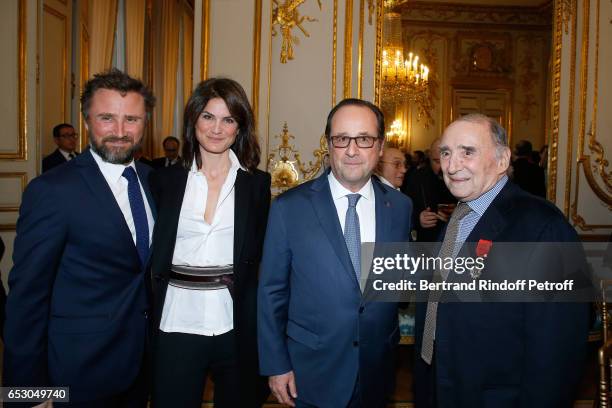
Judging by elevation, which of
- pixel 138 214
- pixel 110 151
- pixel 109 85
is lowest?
pixel 138 214

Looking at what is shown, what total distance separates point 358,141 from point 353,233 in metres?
0.30

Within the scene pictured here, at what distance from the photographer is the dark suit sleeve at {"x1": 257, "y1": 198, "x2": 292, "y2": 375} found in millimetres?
1708

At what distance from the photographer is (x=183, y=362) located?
70.1 inches

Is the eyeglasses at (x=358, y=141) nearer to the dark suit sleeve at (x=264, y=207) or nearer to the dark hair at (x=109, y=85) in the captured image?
the dark suit sleeve at (x=264, y=207)

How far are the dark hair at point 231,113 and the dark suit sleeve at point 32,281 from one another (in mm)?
542

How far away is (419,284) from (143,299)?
91cm

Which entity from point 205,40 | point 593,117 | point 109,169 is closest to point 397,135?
point 593,117

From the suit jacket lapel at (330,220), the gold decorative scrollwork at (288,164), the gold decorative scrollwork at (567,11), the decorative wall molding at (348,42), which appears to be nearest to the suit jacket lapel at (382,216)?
the suit jacket lapel at (330,220)

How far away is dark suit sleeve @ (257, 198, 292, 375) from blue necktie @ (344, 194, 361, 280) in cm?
20

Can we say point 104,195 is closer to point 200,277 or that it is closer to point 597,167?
point 200,277

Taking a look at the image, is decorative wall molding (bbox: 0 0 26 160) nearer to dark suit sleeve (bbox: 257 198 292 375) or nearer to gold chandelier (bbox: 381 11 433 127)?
dark suit sleeve (bbox: 257 198 292 375)

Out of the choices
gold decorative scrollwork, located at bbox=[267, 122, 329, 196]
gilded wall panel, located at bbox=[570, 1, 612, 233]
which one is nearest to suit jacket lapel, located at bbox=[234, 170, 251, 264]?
gold decorative scrollwork, located at bbox=[267, 122, 329, 196]

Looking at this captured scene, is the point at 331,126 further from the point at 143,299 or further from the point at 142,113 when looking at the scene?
the point at 143,299

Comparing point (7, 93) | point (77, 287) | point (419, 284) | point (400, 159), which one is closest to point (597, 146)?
point (400, 159)
